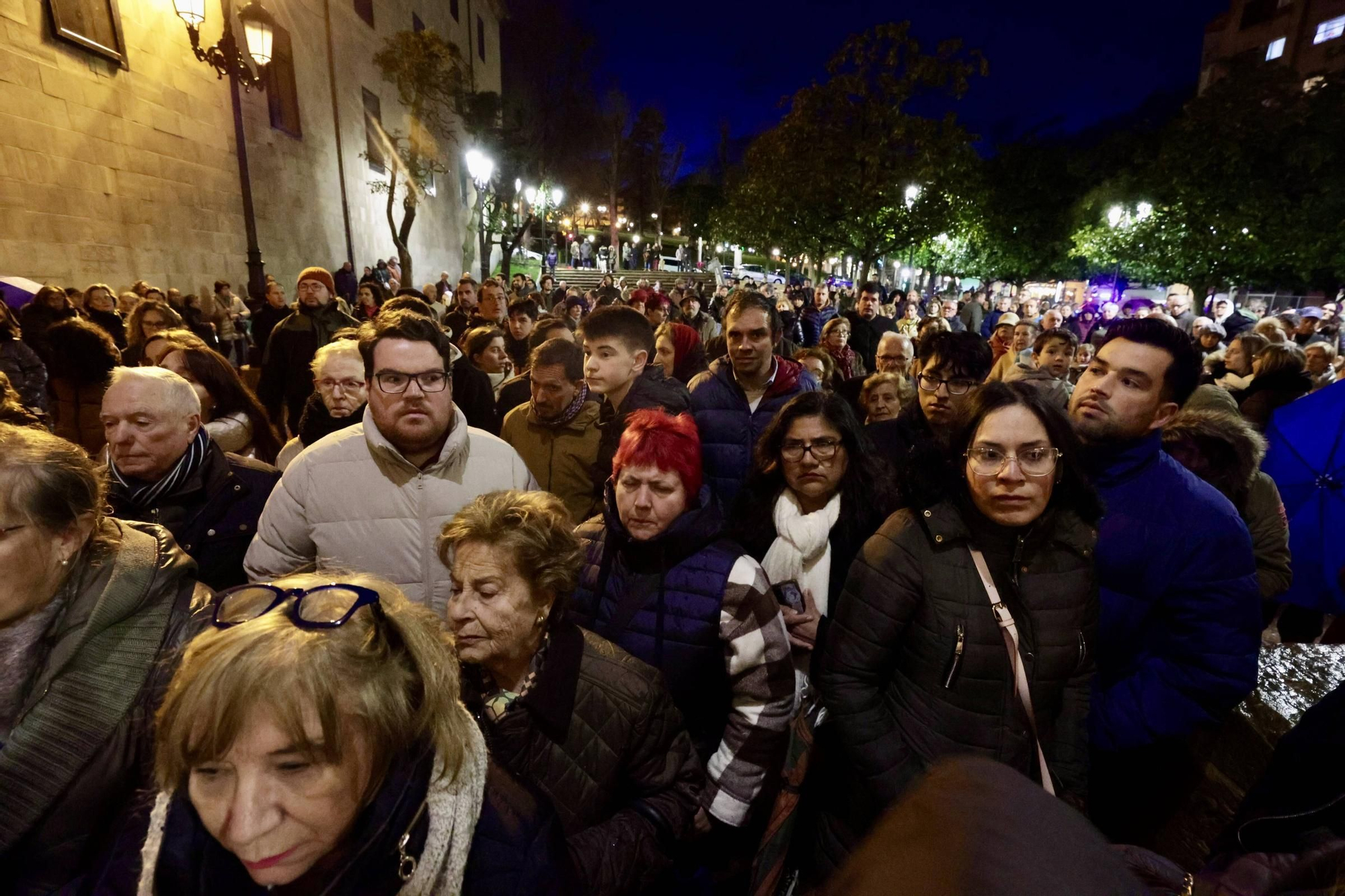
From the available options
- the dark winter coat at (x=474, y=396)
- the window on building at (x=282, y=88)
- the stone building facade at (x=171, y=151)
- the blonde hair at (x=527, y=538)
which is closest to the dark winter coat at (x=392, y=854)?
the blonde hair at (x=527, y=538)

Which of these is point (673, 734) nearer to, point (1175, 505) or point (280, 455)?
point (1175, 505)

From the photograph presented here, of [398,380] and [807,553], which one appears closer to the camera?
[398,380]

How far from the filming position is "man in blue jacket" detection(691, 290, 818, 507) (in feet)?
12.2

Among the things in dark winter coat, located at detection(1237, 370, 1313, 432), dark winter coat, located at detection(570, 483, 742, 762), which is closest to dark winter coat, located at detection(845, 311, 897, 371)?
dark winter coat, located at detection(1237, 370, 1313, 432)

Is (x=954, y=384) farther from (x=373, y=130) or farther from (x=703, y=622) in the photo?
(x=373, y=130)

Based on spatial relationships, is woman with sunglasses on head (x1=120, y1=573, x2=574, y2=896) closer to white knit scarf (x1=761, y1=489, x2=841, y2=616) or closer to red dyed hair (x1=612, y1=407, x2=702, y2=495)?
red dyed hair (x1=612, y1=407, x2=702, y2=495)

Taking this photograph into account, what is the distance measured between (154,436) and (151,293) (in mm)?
7580

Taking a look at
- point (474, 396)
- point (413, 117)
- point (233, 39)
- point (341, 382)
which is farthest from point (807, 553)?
point (413, 117)

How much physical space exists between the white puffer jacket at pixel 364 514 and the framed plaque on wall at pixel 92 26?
1024 cm

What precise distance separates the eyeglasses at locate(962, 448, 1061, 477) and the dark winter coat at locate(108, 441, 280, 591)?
2625 mm

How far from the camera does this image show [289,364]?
5.54 meters

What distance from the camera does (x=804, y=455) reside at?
2682 millimetres

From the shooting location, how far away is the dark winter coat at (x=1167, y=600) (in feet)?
6.16

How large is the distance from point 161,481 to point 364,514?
2.55 feet
